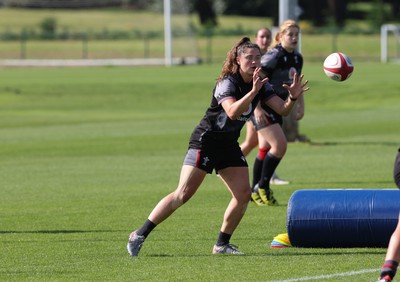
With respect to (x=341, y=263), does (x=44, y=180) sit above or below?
below

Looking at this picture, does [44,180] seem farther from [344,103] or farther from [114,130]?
[344,103]

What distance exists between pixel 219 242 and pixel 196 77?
3972 centimetres

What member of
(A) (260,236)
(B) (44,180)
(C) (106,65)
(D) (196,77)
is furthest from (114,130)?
(C) (106,65)

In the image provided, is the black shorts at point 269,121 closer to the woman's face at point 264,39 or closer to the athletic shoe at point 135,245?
the woman's face at point 264,39

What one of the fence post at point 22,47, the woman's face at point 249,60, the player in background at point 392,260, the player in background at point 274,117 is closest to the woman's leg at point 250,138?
the player in background at point 274,117

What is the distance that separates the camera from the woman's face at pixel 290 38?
1367cm

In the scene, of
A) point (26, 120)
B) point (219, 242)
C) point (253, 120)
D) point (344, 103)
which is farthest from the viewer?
point (344, 103)

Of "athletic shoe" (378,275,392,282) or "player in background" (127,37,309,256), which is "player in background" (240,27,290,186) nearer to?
"player in background" (127,37,309,256)

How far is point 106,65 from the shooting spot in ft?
222

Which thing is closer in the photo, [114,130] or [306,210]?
[306,210]

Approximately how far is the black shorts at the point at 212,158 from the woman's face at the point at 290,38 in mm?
4102

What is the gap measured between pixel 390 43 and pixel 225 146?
6403 centimetres

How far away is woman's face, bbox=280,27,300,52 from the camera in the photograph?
13.7m

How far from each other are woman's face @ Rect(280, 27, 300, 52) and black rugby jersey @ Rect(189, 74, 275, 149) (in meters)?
3.90
